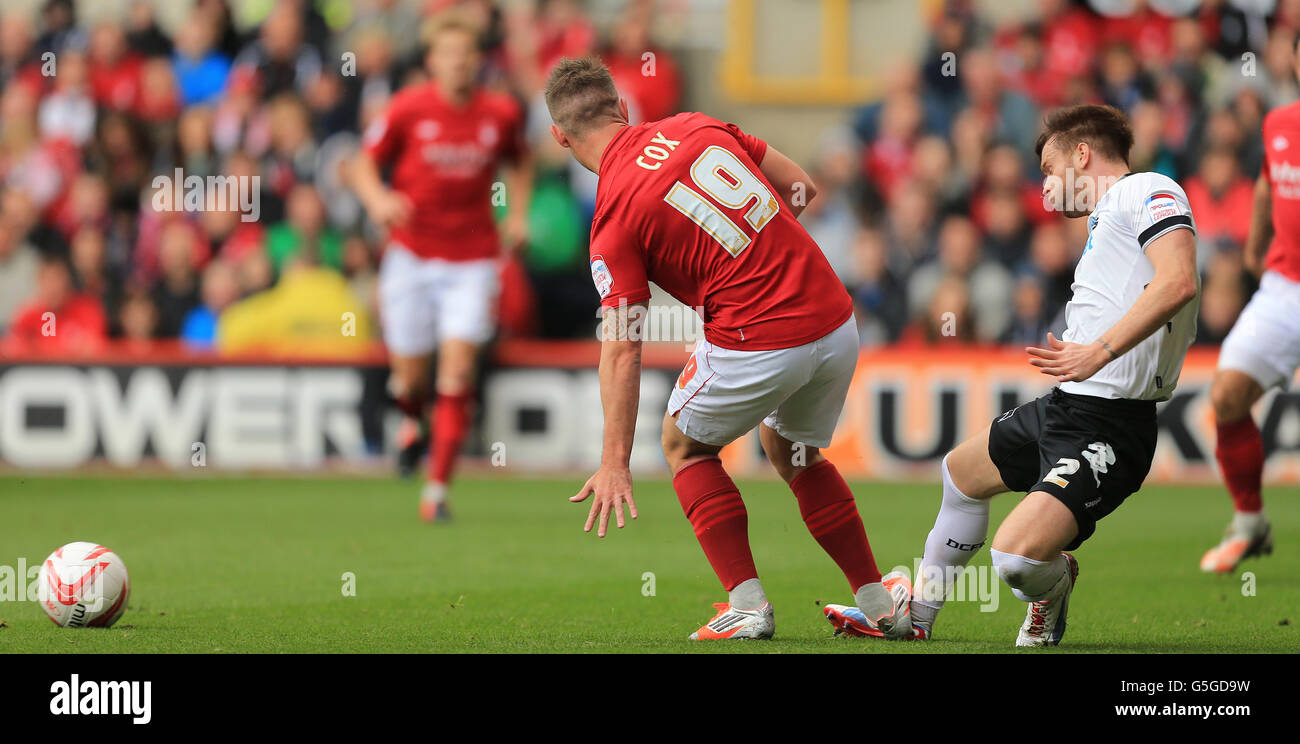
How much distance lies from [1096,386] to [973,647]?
0.97m

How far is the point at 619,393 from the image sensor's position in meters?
5.11

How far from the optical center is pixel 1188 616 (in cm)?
644

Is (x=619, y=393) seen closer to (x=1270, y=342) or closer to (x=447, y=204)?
(x=1270, y=342)

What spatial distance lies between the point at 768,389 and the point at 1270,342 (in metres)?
3.67

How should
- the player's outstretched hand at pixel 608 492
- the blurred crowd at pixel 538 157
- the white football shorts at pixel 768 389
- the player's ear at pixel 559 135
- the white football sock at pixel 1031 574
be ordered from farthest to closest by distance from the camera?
the blurred crowd at pixel 538 157
the player's ear at pixel 559 135
the white football shorts at pixel 768 389
the white football sock at pixel 1031 574
the player's outstretched hand at pixel 608 492

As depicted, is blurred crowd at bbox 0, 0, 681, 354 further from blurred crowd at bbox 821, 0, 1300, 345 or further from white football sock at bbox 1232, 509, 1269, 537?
white football sock at bbox 1232, 509, 1269, 537

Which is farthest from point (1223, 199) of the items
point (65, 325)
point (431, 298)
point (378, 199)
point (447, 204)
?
point (65, 325)

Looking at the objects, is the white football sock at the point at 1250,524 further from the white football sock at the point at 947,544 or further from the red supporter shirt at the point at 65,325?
the red supporter shirt at the point at 65,325

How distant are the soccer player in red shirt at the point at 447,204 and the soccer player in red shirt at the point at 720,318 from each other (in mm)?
5005

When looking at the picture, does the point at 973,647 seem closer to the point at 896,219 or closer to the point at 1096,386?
the point at 1096,386

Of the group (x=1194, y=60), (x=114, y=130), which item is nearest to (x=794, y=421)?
(x=1194, y=60)

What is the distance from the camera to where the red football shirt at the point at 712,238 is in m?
5.24

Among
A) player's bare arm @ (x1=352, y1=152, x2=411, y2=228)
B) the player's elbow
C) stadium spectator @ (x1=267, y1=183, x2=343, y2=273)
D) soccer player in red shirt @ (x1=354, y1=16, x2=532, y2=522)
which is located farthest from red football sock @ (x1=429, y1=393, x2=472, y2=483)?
Result: the player's elbow
